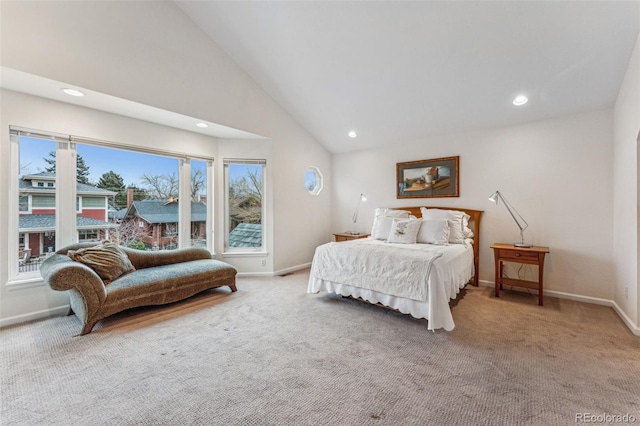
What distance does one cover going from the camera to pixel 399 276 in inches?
112

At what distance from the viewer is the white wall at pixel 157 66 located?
2457 mm

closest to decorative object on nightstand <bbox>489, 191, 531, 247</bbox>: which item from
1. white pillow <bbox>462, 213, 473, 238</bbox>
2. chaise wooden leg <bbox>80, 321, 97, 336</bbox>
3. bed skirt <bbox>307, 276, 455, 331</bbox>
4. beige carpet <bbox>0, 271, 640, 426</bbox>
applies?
white pillow <bbox>462, 213, 473, 238</bbox>

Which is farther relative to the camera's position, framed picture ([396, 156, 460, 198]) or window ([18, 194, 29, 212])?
framed picture ([396, 156, 460, 198])

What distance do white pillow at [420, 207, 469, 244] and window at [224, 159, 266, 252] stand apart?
285cm

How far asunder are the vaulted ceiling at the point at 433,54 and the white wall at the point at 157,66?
33 cm

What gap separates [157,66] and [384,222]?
370 cm

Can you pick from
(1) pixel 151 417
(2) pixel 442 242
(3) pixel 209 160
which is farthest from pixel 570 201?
(3) pixel 209 160

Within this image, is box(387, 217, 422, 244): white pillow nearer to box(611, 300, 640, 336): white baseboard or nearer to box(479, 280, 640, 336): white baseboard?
box(479, 280, 640, 336): white baseboard

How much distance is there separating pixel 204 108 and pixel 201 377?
10.5ft

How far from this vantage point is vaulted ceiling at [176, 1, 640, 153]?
98.3 inches

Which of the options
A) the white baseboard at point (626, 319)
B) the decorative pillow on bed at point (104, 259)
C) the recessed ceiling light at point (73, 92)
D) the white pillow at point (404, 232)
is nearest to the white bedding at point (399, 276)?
the white pillow at point (404, 232)

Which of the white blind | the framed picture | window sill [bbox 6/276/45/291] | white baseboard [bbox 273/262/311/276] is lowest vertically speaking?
white baseboard [bbox 273/262/311/276]

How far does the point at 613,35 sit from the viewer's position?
96.4 inches

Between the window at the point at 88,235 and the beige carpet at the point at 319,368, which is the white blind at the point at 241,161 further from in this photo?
the beige carpet at the point at 319,368
